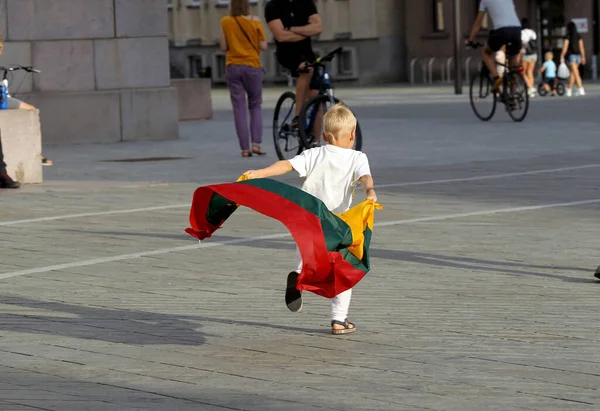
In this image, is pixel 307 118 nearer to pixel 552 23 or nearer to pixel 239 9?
pixel 239 9

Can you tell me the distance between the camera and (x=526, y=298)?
7895 millimetres

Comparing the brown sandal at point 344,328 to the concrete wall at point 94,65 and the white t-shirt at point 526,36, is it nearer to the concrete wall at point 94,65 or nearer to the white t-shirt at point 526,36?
the concrete wall at point 94,65

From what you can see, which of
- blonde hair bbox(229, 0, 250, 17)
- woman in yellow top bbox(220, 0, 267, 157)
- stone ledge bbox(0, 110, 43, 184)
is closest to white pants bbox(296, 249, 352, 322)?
stone ledge bbox(0, 110, 43, 184)

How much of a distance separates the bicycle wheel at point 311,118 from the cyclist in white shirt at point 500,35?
649cm

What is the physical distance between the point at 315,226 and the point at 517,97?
16667mm

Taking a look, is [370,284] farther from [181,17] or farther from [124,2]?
[181,17]

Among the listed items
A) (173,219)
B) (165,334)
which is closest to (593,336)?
(165,334)

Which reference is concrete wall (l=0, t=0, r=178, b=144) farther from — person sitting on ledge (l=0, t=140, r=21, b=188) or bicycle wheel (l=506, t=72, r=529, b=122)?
person sitting on ledge (l=0, t=140, r=21, b=188)

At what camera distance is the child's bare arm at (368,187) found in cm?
684

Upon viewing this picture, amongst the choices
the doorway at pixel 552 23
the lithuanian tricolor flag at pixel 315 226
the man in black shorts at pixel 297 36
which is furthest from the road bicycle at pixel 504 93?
the doorway at pixel 552 23

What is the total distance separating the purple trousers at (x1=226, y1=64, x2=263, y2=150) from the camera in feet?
58.6

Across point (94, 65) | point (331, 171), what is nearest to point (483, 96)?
point (94, 65)

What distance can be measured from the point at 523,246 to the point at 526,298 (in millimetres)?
2062

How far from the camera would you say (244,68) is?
1798 centimetres
